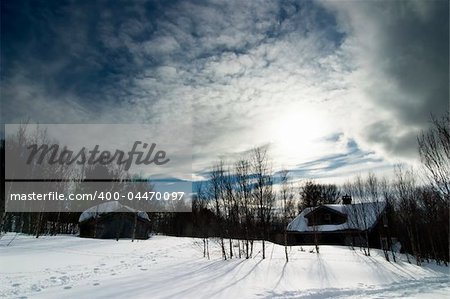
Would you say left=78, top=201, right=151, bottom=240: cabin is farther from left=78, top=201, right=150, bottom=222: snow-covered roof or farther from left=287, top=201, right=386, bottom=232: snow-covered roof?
left=287, top=201, right=386, bottom=232: snow-covered roof

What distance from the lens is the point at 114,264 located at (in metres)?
14.4

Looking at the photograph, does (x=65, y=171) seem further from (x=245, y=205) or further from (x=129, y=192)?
(x=245, y=205)

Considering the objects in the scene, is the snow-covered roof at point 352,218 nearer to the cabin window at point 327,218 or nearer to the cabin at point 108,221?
the cabin window at point 327,218

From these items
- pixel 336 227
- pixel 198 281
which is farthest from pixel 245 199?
pixel 336 227

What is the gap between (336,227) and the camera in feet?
118

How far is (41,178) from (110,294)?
88.2ft

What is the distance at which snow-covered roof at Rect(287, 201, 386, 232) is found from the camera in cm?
2938

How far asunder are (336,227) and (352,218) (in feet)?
13.5

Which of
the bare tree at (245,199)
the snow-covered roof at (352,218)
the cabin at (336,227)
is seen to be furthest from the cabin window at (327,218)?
the bare tree at (245,199)

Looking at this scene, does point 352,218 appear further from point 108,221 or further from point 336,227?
point 108,221

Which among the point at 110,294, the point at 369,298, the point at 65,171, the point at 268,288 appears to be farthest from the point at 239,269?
the point at 65,171

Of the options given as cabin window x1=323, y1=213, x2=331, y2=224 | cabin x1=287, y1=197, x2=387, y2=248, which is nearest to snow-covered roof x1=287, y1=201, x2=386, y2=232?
cabin x1=287, y1=197, x2=387, y2=248

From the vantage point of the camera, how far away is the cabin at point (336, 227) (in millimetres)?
32244

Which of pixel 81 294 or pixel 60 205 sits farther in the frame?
pixel 60 205
